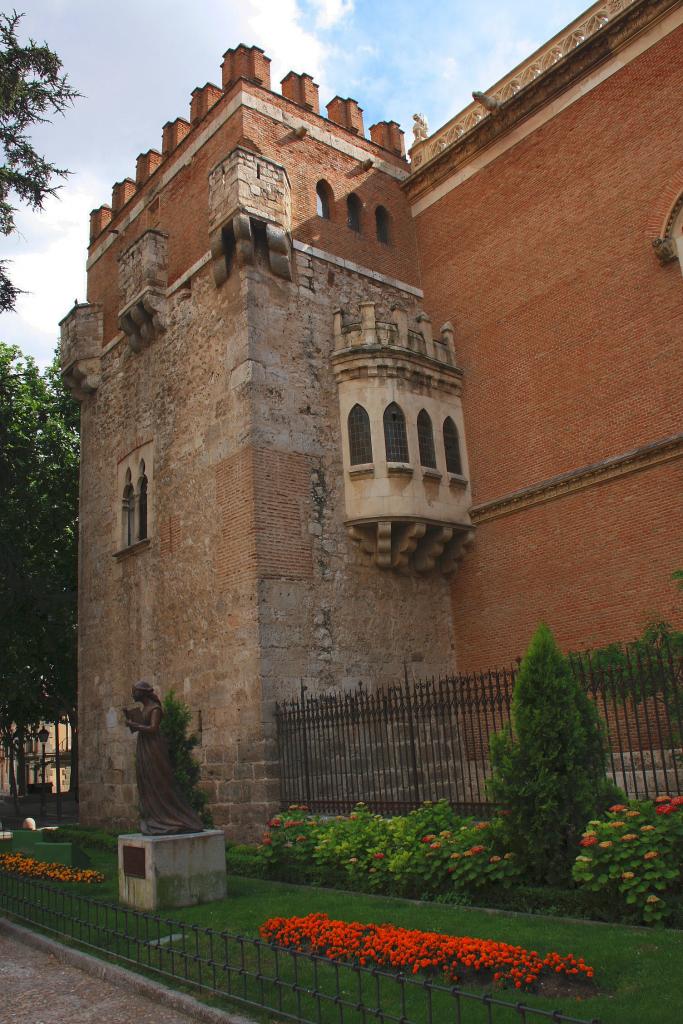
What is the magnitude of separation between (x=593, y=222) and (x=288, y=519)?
8.07 meters

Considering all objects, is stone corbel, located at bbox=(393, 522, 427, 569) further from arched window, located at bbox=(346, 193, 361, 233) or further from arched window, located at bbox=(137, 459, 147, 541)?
arched window, located at bbox=(346, 193, 361, 233)

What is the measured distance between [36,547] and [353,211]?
49.1ft

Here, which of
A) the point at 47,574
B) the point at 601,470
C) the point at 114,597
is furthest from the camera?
the point at 47,574

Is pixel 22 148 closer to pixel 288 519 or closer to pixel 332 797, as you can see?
pixel 288 519

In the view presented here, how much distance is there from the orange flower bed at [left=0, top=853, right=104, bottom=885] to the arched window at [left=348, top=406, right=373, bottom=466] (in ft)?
27.5

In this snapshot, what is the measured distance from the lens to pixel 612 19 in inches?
635

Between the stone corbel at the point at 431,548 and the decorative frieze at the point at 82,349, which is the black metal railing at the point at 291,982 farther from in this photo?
the decorative frieze at the point at 82,349

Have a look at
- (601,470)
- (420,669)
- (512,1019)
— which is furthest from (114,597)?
(512,1019)

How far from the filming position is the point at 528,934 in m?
7.19

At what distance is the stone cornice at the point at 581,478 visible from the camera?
14305 millimetres

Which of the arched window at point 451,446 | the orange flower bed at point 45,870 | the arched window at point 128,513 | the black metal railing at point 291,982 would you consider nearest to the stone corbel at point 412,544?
the arched window at point 451,446

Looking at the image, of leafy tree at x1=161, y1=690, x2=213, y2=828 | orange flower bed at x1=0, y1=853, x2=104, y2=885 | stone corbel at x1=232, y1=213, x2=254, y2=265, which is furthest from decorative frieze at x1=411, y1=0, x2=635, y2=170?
orange flower bed at x1=0, y1=853, x2=104, y2=885

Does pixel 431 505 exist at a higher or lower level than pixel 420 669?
higher

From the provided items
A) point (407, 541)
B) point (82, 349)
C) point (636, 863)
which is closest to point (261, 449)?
point (407, 541)
